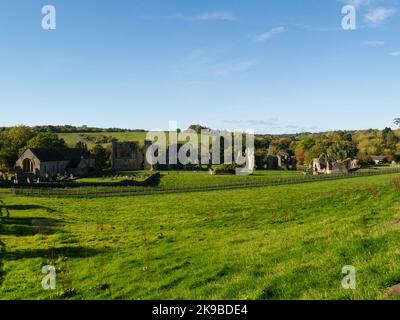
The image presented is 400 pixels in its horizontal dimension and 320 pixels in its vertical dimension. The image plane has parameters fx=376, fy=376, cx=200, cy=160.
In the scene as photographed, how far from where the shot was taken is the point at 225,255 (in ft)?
46.1

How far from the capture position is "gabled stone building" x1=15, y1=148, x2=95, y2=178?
83.9 metres

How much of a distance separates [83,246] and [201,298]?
11.1 meters

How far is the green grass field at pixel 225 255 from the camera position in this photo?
9.63m

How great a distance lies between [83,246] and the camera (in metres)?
19.2

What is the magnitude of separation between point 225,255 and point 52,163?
8342cm

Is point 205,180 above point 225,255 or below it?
below

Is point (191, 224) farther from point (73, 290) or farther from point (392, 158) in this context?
point (392, 158)

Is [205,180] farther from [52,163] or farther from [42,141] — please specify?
[42,141]

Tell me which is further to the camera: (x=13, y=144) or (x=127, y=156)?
(x=127, y=156)

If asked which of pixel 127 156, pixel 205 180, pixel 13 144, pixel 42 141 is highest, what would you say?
pixel 42 141
